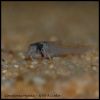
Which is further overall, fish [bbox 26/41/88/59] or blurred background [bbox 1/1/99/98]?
fish [bbox 26/41/88/59]

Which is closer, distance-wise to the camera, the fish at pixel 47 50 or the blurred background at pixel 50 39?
the blurred background at pixel 50 39

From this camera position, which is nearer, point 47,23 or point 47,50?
point 47,50

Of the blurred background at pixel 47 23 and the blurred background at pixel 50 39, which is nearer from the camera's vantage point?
the blurred background at pixel 50 39

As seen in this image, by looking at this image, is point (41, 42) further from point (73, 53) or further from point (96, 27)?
point (96, 27)

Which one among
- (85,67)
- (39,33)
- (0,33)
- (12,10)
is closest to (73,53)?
(85,67)

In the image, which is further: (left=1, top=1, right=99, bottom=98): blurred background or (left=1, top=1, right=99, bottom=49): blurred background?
(left=1, top=1, right=99, bottom=49): blurred background
